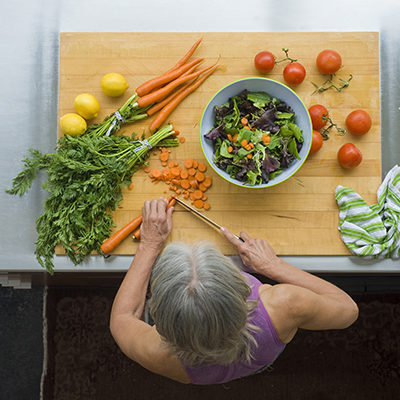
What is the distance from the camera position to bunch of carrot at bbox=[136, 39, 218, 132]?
4.92ft

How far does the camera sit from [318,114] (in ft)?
4.80

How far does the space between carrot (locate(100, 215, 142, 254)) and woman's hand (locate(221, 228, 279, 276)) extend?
33 centimetres

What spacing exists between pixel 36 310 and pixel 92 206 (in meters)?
1.07

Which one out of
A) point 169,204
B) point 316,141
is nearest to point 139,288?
point 169,204

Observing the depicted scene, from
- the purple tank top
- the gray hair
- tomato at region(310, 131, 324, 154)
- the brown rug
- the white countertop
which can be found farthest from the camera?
the brown rug

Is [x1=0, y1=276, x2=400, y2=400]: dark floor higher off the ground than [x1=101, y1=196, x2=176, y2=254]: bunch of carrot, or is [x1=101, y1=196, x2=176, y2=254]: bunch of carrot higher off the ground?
[x1=101, y1=196, x2=176, y2=254]: bunch of carrot

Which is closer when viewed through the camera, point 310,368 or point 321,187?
point 321,187

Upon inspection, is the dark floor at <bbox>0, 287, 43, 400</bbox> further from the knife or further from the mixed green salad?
the mixed green salad

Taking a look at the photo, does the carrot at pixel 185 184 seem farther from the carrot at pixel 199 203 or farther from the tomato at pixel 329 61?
the tomato at pixel 329 61

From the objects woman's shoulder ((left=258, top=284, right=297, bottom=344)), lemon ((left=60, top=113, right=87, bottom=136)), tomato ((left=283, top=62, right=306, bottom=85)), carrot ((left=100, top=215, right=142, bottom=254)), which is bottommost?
woman's shoulder ((left=258, top=284, right=297, bottom=344))

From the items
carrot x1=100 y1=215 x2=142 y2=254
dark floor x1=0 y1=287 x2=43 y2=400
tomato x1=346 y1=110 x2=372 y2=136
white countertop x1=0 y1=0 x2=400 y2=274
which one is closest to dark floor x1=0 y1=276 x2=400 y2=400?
dark floor x1=0 y1=287 x2=43 y2=400

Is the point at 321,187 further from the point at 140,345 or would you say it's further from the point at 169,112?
the point at 140,345

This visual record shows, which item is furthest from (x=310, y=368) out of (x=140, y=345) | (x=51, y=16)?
(x=51, y=16)

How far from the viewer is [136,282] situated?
146 centimetres
